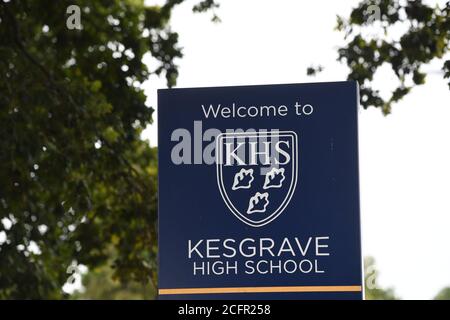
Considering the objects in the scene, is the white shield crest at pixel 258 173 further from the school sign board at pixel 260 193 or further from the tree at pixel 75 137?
the tree at pixel 75 137

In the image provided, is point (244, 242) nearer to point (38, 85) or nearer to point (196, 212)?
point (196, 212)

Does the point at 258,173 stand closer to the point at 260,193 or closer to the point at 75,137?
the point at 260,193

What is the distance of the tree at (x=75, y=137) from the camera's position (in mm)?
16625

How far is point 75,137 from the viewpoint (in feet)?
55.6

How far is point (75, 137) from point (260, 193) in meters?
9.44

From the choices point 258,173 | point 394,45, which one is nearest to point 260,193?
point 258,173

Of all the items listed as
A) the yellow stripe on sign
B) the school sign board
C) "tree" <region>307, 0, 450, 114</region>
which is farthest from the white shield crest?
"tree" <region>307, 0, 450, 114</region>

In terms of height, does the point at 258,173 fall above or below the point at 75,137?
below

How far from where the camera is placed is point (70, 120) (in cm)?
1695

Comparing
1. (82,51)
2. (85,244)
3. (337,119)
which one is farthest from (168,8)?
(337,119)

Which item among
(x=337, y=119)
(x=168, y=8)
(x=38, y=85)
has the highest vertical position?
(x=168, y=8)

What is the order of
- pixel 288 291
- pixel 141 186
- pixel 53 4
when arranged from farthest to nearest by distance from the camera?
pixel 141 186, pixel 53 4, pixel 288 291

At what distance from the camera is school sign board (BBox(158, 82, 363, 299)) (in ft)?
24.9

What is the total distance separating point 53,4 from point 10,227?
9.29ft
